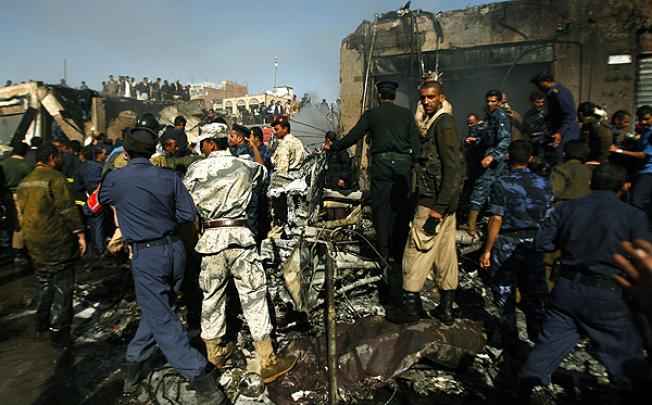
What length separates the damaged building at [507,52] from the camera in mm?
7590

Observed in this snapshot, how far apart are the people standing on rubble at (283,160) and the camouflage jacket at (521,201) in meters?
3.34

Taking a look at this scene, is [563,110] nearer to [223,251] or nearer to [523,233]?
[523,233]

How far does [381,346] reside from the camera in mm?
3416

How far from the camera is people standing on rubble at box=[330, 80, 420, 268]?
4262 millimetres

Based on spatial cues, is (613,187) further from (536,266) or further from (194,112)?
(194,112)

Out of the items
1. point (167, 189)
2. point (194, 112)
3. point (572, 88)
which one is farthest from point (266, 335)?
point (194, 112)

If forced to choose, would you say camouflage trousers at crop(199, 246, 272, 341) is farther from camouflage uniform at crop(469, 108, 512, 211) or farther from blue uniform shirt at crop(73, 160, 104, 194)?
blue uniform shirt at crop(73, 160, 104, 194)

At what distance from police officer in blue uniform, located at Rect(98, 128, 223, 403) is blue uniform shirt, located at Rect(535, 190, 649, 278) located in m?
2.98

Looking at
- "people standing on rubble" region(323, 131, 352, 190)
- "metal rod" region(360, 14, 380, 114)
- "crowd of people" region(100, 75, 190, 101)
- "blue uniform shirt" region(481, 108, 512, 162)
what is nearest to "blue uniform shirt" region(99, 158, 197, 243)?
"blue uniform shirt" region(481, 108, 512, 162)

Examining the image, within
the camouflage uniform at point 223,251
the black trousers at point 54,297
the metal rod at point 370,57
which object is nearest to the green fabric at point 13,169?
the black trousers at point 54,297

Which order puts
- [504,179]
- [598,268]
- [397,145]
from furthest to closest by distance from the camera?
[397,145]
[504,179]
[598,268]

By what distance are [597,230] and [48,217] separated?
5388 mm

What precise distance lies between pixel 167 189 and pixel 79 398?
2069 millimetres

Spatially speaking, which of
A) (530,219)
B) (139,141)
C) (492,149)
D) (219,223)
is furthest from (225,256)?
(492,149)
